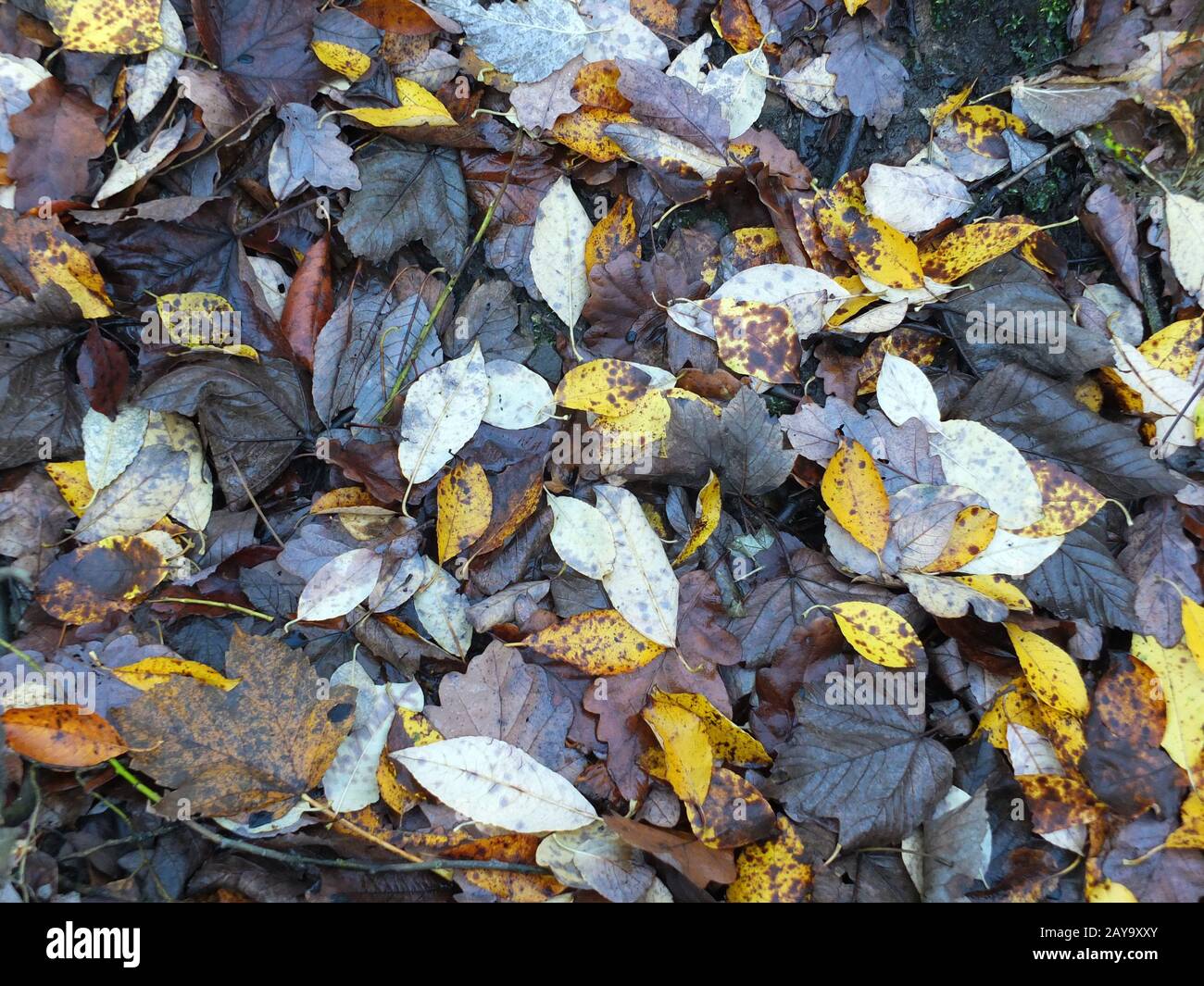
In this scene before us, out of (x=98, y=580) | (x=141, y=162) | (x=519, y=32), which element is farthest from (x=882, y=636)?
(x=141, y=162)

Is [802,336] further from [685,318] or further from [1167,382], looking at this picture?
[1167,382]

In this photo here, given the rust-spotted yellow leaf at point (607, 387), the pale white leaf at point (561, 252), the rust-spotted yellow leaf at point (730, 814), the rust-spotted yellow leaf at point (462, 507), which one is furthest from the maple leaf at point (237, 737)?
the pale white leaf at point (561, 252)

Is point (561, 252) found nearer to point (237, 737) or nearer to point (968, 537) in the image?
point (968, 537)

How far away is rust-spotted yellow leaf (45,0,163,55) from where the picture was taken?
79.3 inches

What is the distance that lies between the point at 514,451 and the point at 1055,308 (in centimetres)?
141

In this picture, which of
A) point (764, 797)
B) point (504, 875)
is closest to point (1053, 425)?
point (764, 797)

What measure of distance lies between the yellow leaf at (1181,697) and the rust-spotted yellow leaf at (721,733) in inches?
36.5

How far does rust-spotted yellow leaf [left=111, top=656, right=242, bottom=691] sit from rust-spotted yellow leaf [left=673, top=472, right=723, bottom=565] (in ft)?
3.59

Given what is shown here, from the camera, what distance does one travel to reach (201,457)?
82.7 inches

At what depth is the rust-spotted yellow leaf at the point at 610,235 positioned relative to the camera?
2.15m

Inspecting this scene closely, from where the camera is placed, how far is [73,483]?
2053 mm

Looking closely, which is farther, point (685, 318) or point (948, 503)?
point (685, 318)

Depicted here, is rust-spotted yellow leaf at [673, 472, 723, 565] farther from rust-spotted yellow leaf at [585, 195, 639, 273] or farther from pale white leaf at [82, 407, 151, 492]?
pale white leaf at [82, 407, 151, 492]

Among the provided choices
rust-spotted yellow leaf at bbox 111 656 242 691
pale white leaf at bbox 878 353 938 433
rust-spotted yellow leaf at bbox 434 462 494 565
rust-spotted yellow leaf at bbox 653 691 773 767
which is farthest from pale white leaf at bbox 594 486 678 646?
rust-spotted yellow leaf at bbox 111 656 242 691
